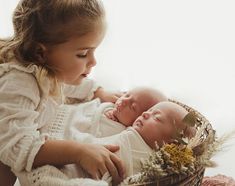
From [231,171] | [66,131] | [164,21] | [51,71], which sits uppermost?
[164,21]

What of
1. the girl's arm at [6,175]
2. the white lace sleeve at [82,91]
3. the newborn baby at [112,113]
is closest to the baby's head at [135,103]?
the newborn baby at [112,113]

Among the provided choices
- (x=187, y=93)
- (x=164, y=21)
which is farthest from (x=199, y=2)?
(x=187, y=93)

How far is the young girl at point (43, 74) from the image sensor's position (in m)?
1.20

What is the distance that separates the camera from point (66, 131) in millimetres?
1401

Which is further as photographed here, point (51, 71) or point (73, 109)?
point (73, 109)

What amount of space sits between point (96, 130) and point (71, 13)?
1.20 ft

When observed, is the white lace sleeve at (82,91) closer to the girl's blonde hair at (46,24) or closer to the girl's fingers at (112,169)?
the girl's blonde hair at (46,24)

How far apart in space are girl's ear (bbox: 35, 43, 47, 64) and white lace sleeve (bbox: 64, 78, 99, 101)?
0.30 meters

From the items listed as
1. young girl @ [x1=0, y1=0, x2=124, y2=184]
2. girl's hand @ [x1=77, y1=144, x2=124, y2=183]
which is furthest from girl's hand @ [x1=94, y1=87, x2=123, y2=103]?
girl's hand @ [x1=77, y1=144, x2=124, y2=183]

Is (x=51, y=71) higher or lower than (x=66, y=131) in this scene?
higher

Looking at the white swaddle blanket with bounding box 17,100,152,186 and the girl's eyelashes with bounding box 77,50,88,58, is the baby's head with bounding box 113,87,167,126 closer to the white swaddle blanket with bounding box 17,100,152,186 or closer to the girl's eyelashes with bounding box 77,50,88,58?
the white swaddle blanket with bounding box 17,100,152,186

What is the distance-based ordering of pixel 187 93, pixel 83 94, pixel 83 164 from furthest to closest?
pixel 187 93 → pixel 83 94 → pixel 83 164

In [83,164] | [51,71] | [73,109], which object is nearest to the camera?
[83,164]

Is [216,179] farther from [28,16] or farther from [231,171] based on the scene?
[28,16]
